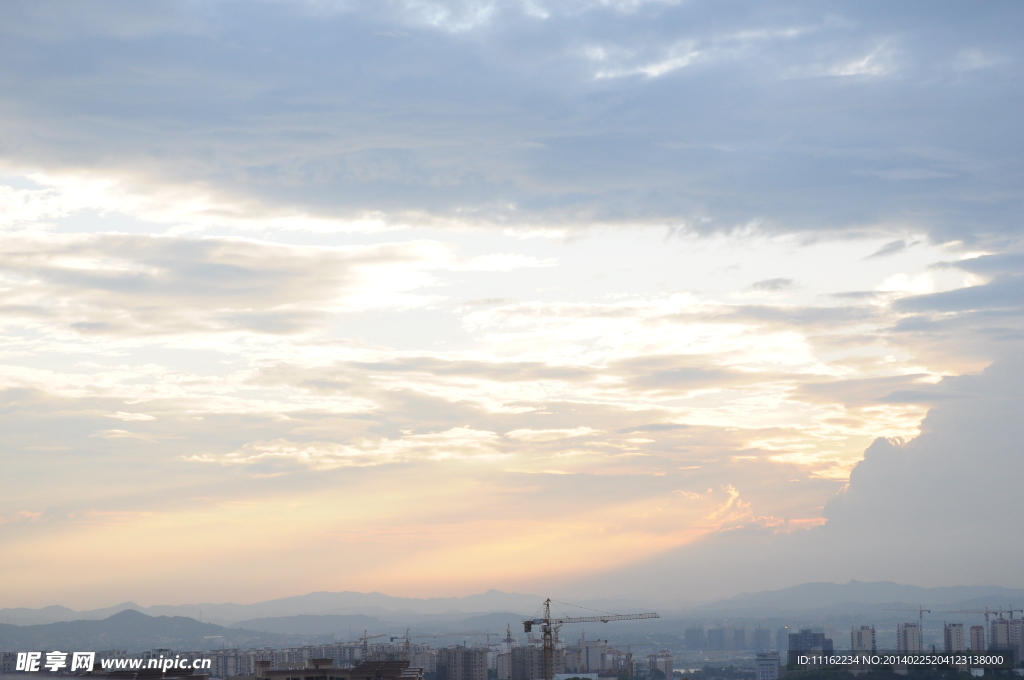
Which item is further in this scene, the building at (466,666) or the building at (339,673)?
the building at (466,666)

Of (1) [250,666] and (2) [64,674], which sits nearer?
(2) [64,674]

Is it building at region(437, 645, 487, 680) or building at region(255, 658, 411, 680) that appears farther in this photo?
building at region(437, 645, 487, 680)

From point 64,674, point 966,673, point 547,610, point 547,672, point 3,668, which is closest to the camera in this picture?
point 64,674

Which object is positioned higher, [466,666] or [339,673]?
[339,673]

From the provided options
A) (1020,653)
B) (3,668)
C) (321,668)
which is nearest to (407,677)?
(321,668)

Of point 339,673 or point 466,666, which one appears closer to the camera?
point 339,673

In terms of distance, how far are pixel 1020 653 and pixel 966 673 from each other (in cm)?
6132

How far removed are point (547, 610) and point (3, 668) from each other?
11507 cm

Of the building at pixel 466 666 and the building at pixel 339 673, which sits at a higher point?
the building at pixel 339 673

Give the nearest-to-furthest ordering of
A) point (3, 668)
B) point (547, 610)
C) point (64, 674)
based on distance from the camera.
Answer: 1. point (64, 674)
2. point (3, 668)
3. point (547, 610)

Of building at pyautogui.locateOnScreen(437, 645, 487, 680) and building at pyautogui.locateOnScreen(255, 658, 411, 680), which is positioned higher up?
building at pyautogui.locateOnScreen(255, 658, 411, 680)

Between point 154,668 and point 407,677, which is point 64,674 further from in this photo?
point 407,677

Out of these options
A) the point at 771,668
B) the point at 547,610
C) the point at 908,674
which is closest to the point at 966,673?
the point at 908,674

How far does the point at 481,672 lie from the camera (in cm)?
19438
